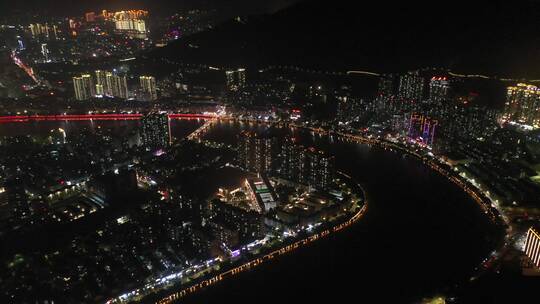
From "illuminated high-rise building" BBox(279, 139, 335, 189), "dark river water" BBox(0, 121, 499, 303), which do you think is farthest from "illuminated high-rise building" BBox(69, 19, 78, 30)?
"dark river water" BBox(0, 121, 499, 303)

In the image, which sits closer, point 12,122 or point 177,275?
point 177,275

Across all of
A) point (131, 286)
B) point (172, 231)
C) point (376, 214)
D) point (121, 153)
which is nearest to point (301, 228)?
point (376, 214)

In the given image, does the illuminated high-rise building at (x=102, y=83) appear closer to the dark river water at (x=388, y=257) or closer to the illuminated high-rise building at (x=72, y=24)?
the illuminated high-rise building at (x=72, y=24)

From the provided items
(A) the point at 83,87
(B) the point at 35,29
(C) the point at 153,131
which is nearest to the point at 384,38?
(C) the point at 153,131

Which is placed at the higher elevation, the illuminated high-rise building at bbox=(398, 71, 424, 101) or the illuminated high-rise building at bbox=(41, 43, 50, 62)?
the illuminated high-rise building at bbox=(41, 43, 50, 62)

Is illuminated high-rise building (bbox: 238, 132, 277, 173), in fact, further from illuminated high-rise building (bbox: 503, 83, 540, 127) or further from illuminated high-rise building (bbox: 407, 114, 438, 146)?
illuminated high-rise building (bbox: 503, 83, 540, 127)

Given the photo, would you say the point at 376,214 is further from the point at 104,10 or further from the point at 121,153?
the point at 104,10

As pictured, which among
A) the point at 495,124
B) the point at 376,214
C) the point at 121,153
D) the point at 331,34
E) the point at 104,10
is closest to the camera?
the point at 376,214

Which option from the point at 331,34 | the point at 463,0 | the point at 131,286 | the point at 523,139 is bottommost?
the point at 131,286
